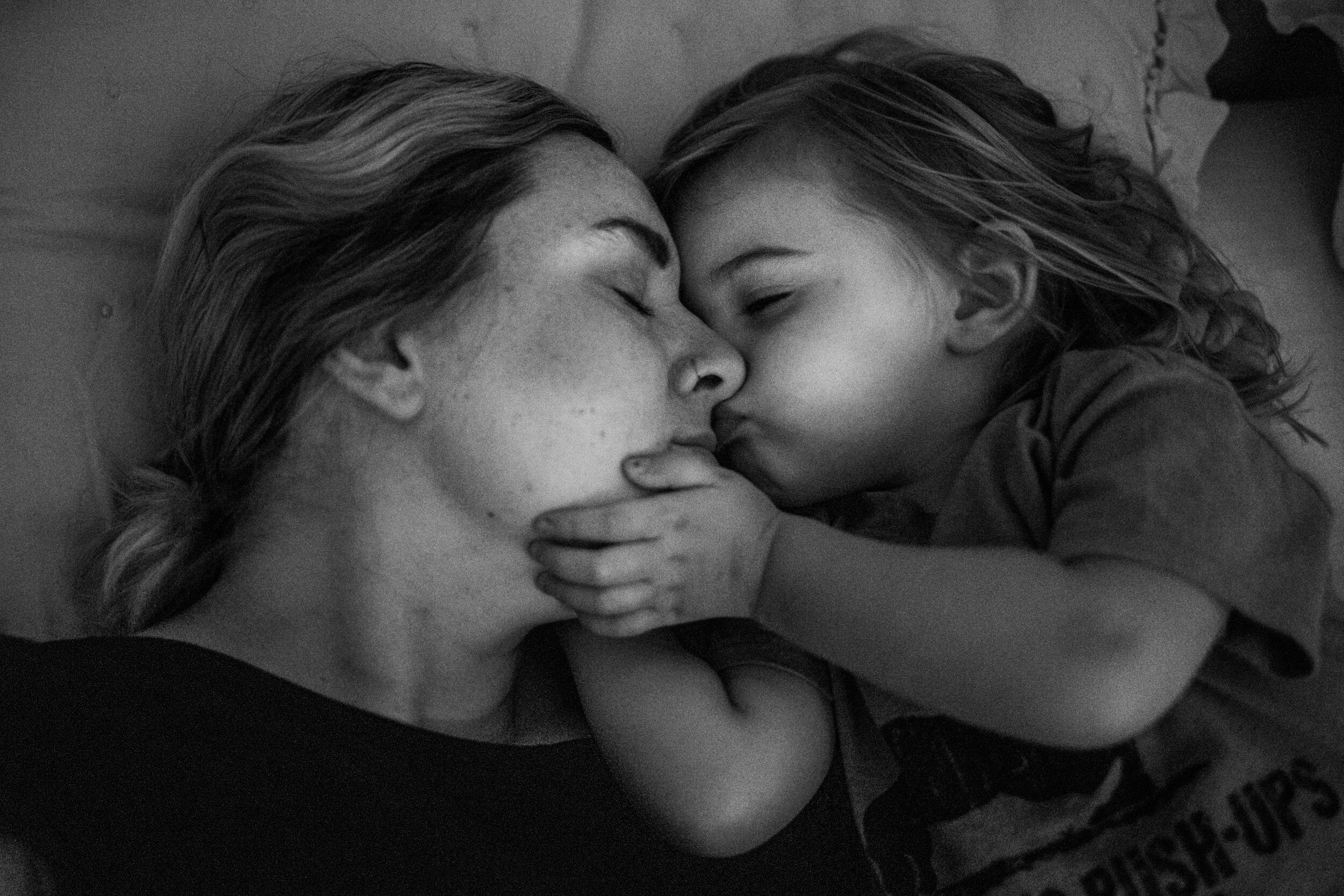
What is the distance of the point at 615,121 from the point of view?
1.55m

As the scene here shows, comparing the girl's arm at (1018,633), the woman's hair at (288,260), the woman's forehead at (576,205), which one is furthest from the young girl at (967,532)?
the woman's hair at (288,260)

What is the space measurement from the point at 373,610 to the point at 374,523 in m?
0.09

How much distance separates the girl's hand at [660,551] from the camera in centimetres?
107

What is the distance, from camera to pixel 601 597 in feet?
3.51

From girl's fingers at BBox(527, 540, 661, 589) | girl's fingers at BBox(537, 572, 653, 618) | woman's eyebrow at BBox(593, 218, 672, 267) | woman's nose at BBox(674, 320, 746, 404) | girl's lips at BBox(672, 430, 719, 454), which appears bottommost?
girl's fingers at BBox(537, 572, 653, 618)

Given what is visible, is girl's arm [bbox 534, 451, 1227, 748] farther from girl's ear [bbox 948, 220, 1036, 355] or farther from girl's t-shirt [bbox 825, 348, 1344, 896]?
girl's ear [bbox 948, 220, 1036, 355]

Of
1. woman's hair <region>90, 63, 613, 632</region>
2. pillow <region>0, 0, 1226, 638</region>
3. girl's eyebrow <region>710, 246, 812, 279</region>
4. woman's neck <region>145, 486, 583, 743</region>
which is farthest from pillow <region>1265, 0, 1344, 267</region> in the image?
woman's neck <region>145, 486, 583, 743</region>

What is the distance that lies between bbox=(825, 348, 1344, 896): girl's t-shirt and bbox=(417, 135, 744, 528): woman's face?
1.02ft

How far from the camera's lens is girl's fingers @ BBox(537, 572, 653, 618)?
1.07 meters

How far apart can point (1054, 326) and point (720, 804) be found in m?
0.63

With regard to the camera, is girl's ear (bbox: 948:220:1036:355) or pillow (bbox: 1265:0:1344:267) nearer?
girl's ear (bbox: 948:220:1036:355)

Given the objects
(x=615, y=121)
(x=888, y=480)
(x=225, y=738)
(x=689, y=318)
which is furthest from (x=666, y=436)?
(x=615, y=121)

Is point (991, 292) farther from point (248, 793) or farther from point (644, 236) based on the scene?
point (248, 793)

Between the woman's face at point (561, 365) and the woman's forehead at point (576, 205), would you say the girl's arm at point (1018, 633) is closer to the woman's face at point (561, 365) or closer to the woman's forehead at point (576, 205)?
the woman's face at point (561, 365)
